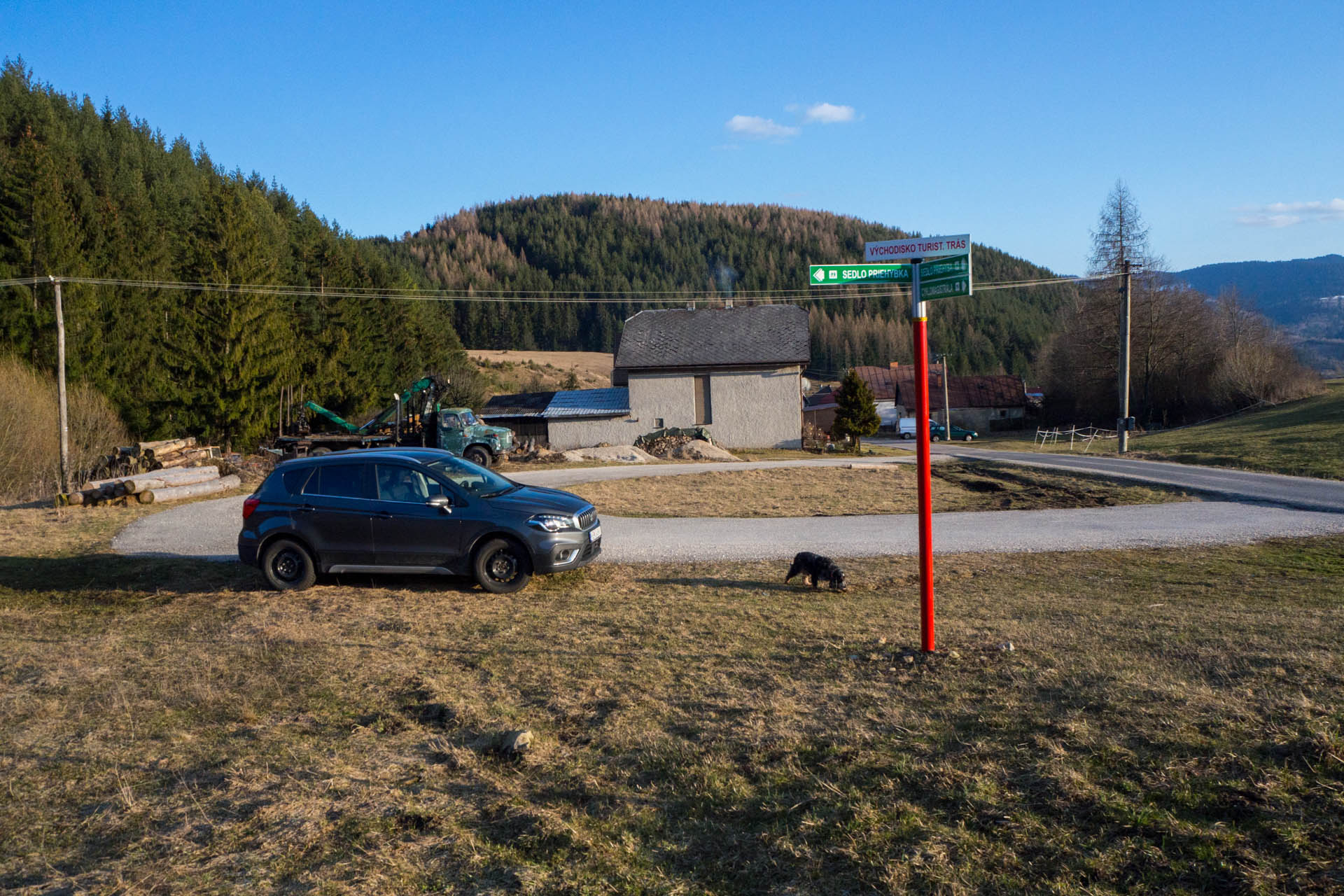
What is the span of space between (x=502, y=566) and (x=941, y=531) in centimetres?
757

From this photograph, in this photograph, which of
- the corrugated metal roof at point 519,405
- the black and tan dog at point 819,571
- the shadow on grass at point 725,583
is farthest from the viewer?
the corrugated metal roof at point 519,405

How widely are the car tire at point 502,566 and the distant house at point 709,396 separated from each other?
110ft

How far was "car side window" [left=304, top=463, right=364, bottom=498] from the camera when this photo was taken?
10117mm

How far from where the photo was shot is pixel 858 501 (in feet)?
60.0

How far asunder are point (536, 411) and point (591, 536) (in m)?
35.9

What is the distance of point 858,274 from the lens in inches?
263

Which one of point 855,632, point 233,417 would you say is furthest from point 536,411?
point 855,632

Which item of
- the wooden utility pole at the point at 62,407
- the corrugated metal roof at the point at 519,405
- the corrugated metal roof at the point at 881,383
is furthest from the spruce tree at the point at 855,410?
the corrugated metal roof at the point at 881,383

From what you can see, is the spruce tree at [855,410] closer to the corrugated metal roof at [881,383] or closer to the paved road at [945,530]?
the paved road at [945,530]

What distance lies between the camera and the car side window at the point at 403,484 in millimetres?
10047

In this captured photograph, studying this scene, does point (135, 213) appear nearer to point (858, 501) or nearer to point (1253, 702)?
point (858, 501)

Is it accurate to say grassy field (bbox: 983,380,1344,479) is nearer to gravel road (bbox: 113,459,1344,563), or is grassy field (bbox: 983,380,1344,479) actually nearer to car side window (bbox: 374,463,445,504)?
gravel road (bbox: 113,459,1344,563)

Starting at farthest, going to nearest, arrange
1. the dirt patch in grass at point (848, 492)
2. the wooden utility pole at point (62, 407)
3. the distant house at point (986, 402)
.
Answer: the distant house at point (986, 402)
the wooden utility pole at point (62, 407)
the dirt patch in grass at point (848, 492)

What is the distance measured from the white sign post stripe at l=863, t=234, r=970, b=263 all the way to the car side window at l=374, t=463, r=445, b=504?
236 inches
